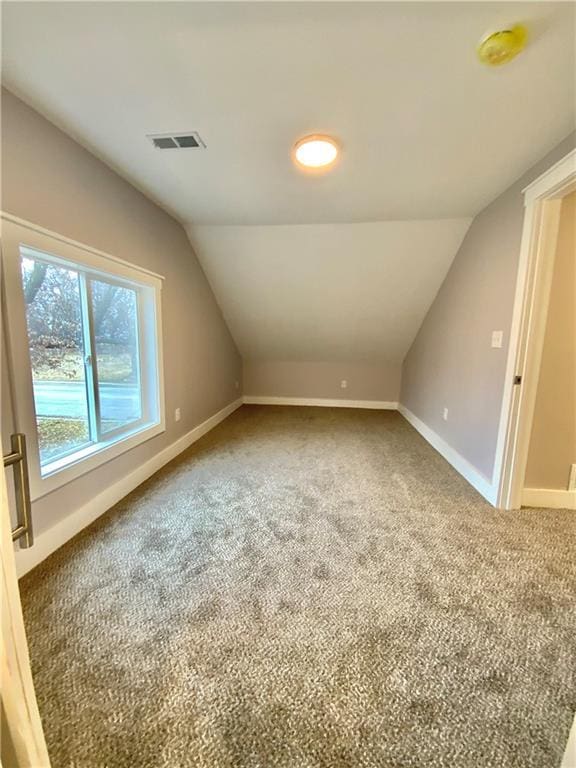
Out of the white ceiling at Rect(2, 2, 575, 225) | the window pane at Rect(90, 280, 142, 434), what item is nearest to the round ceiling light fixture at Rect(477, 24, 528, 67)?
the white ceiling at Rect(2, 2, 575, 225)

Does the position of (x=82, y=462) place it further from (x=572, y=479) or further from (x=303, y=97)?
(x=572, y=479)

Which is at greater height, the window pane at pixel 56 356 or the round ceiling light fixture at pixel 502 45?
the round ceiling light fixture at pixel 502 45

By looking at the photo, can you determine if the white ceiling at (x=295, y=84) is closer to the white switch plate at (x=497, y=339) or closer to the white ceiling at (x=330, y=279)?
the white ceiling at (x=330, y=279)

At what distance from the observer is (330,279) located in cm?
366

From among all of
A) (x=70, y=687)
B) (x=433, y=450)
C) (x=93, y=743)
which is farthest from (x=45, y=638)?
(x=433, y=450)

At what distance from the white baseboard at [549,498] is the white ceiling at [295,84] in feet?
7.04

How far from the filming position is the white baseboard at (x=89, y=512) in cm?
165

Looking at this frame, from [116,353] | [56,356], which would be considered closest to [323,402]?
[116,353]

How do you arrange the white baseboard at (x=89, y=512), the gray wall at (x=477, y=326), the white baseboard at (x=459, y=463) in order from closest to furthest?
1. the white baseboard at (x=89, y=512)
2. the gray wall at (x=477, y=326)
3. the white baseboard at (x=459, y=463)

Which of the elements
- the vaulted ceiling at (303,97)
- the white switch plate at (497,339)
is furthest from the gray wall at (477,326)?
the vaulted ceiling at (303,97)

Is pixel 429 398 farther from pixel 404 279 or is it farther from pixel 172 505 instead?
pixel 172 505

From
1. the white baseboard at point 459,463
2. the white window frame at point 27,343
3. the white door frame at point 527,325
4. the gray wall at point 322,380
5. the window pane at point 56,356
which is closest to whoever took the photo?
the white window frame at point 27,343

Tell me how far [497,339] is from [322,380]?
317 centimetres

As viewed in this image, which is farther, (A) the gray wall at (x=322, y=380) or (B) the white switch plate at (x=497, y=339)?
(A) the gray wall at (x=322, y=380)
